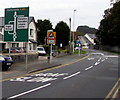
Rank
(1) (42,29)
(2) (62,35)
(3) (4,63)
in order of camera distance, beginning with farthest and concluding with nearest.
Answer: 1. (1) (42,29)
2. (2) (62,35)
3. (3) (4,63)

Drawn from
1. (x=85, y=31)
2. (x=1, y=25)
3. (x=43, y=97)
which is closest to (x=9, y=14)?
(x=43, y=97)

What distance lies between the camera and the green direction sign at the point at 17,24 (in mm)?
18686

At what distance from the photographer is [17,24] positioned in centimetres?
1906

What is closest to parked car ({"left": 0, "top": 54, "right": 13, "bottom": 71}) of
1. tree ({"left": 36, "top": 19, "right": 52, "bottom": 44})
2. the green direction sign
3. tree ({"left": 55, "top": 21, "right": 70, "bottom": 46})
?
the green direction sign

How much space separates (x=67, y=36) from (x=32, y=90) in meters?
65.5

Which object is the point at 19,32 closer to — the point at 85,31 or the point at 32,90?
the point at 32,90

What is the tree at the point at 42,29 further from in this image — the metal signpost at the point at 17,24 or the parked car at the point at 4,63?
the parked car at the point at 4,63

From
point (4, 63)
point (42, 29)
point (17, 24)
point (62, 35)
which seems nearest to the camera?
point (4, 63)

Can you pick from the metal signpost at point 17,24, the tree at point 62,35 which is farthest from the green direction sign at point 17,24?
the tree at point 62,35

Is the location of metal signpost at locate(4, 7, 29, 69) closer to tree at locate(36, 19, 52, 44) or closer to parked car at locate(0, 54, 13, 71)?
parked car at locate(0, 54, 13, 71)

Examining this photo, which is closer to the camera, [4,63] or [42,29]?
[4,63]

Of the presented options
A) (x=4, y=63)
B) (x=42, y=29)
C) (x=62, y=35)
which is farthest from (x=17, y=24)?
(x=42, y=29)

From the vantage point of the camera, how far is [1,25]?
50.1m

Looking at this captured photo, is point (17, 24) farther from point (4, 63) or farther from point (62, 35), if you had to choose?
point (62, 35)
